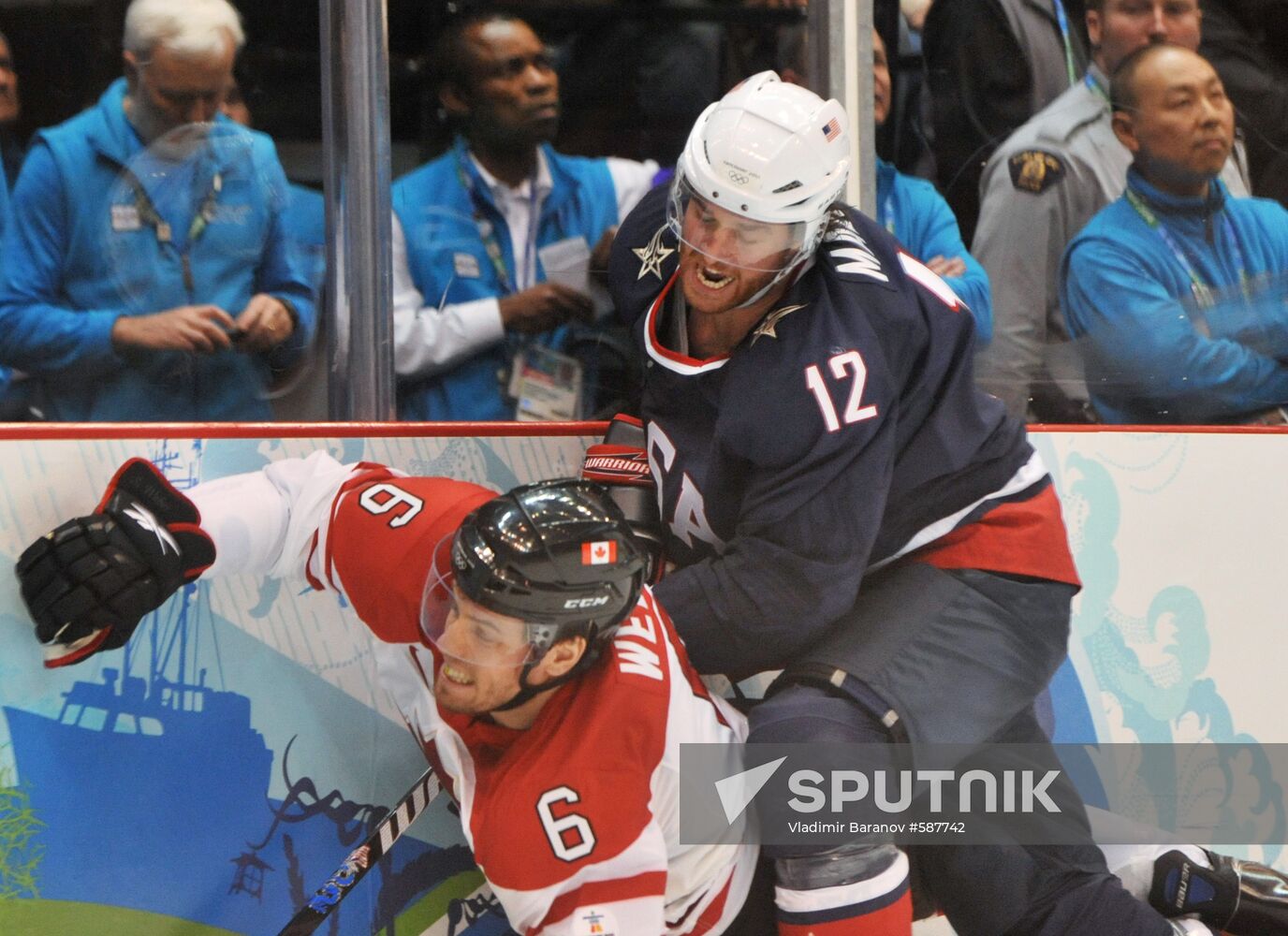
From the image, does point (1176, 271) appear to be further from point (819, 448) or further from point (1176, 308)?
point (819, 448)

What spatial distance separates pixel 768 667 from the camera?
2100 mm

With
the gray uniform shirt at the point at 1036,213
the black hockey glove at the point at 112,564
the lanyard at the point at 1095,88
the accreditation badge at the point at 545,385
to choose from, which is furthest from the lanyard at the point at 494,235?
the lanyard at the point at 1095,88

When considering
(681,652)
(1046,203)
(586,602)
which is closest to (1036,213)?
(1046,203)

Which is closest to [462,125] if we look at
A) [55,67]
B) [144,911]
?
[55,67]

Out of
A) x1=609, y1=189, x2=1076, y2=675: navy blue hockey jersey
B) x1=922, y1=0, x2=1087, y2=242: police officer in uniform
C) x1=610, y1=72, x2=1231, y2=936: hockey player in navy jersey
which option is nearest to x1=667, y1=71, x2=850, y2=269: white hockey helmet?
x1=610, y1=72, x2=1231, y2=936: hockey player in navy jersey

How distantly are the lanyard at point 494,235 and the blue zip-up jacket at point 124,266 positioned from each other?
0.91 ft

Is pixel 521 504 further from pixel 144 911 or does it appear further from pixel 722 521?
pixel 144 911

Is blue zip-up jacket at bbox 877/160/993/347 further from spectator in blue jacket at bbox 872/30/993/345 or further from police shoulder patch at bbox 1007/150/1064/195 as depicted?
police shoulder patch at bbox 1007/150/1064/195

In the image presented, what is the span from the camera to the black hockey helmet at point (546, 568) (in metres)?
1.67

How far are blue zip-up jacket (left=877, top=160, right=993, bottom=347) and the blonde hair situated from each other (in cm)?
106

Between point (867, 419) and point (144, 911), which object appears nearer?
point (867, 419)

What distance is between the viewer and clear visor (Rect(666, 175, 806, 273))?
73.4 inches

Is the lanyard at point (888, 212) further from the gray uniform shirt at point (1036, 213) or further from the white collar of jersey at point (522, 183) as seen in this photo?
the white collar of jersey at point (522, 183)

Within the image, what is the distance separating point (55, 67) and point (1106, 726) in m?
1.94
